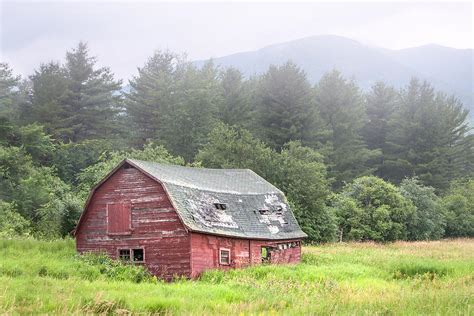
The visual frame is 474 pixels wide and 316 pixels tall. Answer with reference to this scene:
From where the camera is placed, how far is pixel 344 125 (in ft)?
213

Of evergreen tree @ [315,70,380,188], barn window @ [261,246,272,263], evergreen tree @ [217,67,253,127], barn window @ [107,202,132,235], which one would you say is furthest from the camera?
evergreen tree @ [315,70,380,188]

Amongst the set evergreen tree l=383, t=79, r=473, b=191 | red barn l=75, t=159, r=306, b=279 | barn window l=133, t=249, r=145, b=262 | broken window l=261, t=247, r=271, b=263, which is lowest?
broken window l=261, t=247, r=271, b=263

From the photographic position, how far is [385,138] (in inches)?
2758

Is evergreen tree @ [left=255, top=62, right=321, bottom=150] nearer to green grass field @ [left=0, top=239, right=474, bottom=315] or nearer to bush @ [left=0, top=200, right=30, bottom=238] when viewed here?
green grass field @ [left=0, top=239, right=474, bottom=315]

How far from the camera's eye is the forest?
44.5 metres

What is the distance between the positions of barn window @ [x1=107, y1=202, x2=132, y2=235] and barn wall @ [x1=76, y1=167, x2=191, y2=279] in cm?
22

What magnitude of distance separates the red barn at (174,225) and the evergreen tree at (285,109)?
92.1ft

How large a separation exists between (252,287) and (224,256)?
34.4ft

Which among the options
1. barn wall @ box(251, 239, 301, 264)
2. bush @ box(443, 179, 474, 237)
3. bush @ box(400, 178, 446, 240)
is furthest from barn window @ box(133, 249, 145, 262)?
bush @ box(443, 179, 474, 237)

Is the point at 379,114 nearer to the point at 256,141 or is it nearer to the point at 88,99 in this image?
the point at 256,141

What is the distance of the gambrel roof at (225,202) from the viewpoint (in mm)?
29906

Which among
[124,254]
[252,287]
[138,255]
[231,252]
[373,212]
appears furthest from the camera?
[373,212]

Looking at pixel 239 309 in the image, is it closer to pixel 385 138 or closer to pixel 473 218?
pixel 473 218

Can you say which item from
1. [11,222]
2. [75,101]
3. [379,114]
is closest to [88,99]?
[75,101]
